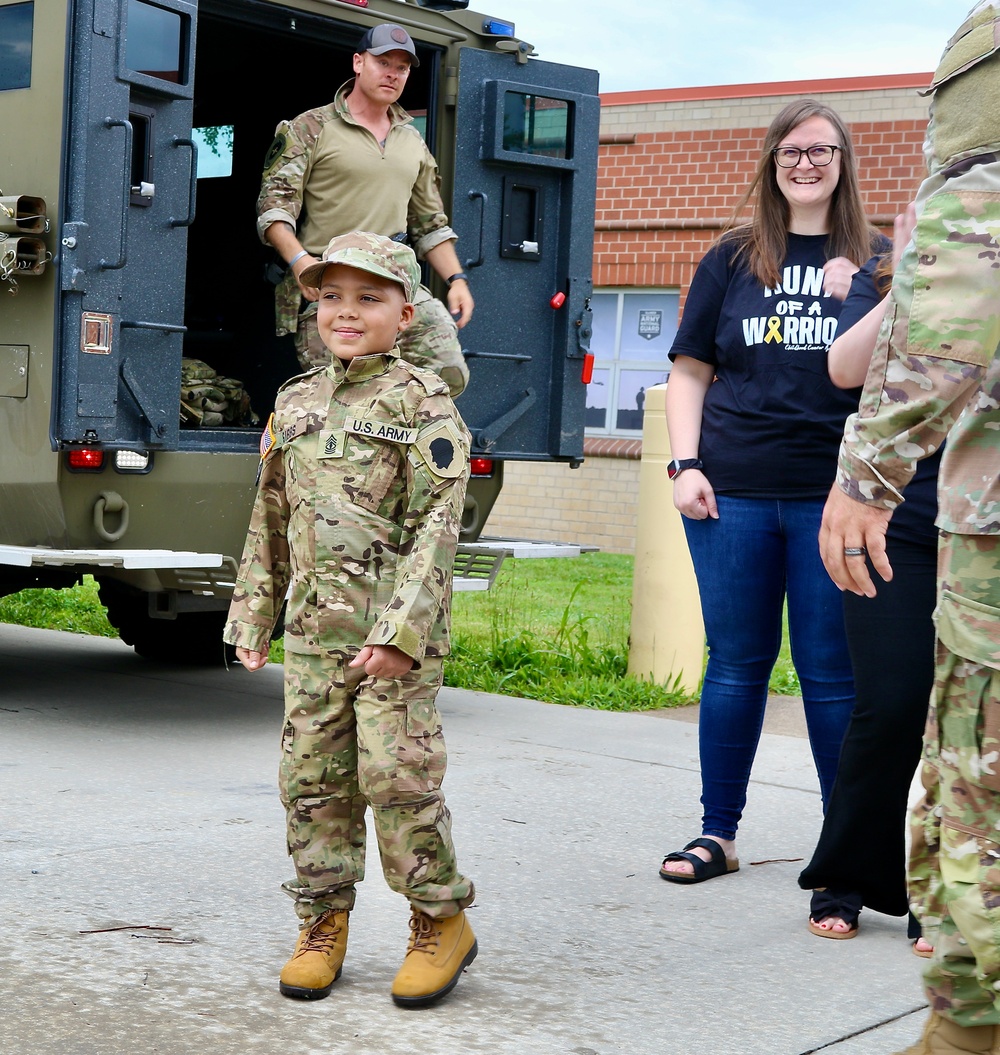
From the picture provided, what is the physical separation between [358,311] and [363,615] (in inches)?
24.8

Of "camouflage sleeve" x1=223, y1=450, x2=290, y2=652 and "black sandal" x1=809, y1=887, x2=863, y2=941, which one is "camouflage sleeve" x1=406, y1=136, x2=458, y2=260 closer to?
"camouflage sleeve" x1=223, y1=450, x2=290, y2=652

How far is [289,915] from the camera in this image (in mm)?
3777

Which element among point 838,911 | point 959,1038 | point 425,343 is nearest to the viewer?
point 959,1038

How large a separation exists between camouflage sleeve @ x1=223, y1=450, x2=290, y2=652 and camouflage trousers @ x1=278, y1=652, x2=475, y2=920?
12cm

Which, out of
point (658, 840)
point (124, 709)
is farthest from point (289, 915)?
point (124, 709)

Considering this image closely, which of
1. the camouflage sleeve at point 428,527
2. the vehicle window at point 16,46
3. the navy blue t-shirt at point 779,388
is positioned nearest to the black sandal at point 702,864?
the navy blue t-shirt at point 779,388

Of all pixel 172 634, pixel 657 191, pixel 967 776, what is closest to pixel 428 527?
pixel 967 776

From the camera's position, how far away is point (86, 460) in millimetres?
5660

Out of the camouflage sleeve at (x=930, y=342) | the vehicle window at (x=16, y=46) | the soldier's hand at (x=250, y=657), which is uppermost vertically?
the vehicle window at (x=16, y=46)

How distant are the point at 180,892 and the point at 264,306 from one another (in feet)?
15.7

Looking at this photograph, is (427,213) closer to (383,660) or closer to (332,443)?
(332,443)

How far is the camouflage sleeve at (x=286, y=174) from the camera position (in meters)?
6.11

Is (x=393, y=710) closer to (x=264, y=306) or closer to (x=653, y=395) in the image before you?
(x=653, y=395)

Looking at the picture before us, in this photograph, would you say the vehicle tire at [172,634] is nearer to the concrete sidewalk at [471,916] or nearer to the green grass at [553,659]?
the green grass at [553,659]
